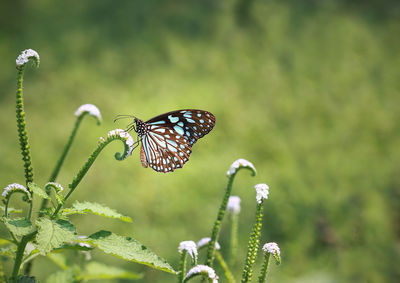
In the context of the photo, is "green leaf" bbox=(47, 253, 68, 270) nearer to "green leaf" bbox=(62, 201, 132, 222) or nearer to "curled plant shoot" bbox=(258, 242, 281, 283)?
"green leaf" bbox=(62, 201, 132, 222)

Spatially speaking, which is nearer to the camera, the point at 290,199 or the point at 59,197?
the point at 59,197

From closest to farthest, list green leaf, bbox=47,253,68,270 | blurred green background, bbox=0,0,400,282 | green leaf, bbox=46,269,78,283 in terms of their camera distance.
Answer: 1. green leaf, bbox=46,269,78,283
2. green leaf, bbox=47,253,68,270
3. blurred green background, bbox=0,0,400,282

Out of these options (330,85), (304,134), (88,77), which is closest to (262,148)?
(304,134)

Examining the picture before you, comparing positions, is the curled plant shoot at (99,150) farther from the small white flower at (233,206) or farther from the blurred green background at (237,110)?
the blurred green background at (237,110)

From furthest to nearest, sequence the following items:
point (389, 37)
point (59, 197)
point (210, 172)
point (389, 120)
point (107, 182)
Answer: point (389, 37) < point (389, 120) < point (210, 172) < point (107, 182) < point (59, 197)

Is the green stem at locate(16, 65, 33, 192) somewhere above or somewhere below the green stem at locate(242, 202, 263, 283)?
above

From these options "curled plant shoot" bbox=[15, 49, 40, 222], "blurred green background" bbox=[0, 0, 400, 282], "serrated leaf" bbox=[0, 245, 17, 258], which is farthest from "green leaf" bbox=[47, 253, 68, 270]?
"blurred green background" bbox=[0, 0, 400, 282]

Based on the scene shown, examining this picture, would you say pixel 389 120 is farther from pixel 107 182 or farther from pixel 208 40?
pixel 107 182

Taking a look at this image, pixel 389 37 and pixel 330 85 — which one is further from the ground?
pixel 389 37

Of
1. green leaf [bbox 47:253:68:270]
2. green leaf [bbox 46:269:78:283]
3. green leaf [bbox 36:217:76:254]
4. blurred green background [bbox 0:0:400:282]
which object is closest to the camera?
green leaf [bbox 36:217:76:254]
